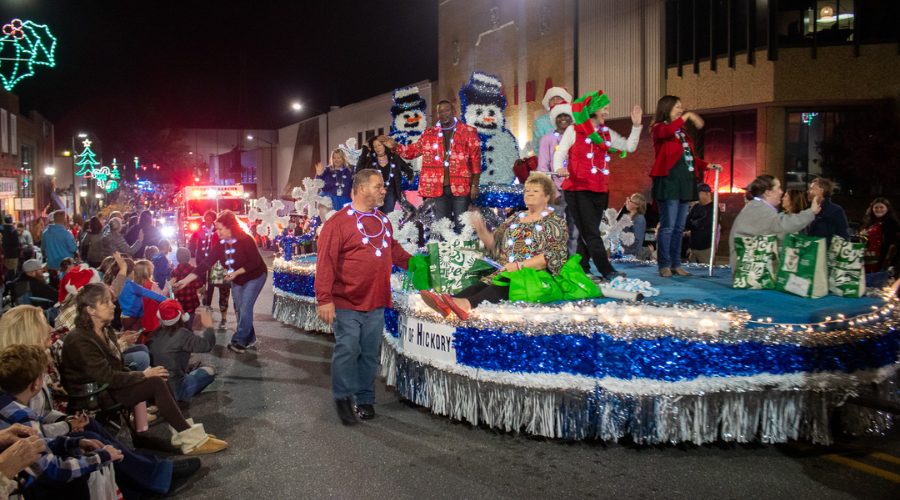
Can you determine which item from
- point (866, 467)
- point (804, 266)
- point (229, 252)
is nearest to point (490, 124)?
point (229, 252)

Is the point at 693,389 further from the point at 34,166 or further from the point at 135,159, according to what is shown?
the point at 135,159

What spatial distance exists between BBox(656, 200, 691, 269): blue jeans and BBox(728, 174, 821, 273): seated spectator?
2.57 ft

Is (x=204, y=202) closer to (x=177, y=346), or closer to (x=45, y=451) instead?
(x=177, y=346)

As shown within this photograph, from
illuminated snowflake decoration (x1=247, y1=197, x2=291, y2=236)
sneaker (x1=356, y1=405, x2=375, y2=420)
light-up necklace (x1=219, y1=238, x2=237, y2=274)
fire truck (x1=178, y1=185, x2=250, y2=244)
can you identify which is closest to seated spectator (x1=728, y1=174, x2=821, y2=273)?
sneaker (x1=356, y1=405, x2=375, y2=420)

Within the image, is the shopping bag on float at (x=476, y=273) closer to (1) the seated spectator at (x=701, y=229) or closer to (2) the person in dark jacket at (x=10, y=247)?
(1) the seated spectator at (x=701, y=229)

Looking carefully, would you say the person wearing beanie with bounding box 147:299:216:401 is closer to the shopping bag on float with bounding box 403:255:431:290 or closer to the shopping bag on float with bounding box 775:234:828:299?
the shopping bag on float with bounding box 403:255:431:290

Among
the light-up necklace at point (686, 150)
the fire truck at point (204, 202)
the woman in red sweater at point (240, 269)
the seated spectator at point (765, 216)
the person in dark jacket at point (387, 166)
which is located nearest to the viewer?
the seated spectator at point (765, 216)

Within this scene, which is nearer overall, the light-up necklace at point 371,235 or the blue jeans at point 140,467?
the blue jeans at point 140,467

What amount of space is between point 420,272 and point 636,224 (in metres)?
5.90

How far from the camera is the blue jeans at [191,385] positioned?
6.03 m

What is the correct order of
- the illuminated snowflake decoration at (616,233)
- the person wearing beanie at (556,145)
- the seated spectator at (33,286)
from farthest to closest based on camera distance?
the illuminated snowflake decoration at (616,233) < the seated spectator at (33,286) < the person wearing beanie at (556,145)

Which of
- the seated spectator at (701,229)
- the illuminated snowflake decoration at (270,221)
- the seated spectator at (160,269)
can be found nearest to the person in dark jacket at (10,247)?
the seated spectator at (160,269)

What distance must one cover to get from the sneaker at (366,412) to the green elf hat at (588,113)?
3634 mm

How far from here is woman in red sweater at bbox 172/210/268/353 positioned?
809 cm
